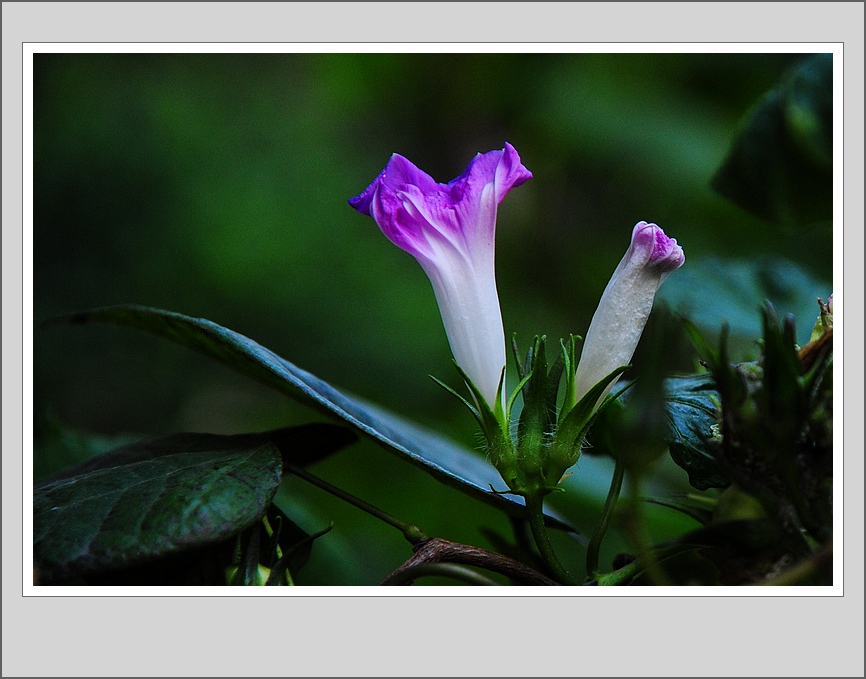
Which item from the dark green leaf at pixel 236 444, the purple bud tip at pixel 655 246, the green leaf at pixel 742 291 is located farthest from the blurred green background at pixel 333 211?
the purple bud tip at pixel 655 246

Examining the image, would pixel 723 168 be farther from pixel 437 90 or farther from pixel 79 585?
pixel 437 90

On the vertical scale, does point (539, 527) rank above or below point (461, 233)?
below

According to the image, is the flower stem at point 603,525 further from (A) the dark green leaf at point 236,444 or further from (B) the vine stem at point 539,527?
(A) the dark green leaf at point 236,444

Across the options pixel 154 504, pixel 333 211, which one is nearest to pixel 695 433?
pixel 154 504

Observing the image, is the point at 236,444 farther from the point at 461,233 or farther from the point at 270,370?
the point at 461,233

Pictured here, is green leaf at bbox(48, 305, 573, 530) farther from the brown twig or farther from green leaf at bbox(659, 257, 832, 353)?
green leaf at bbox(659, 257, 832, 353)

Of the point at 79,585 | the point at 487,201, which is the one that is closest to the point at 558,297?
the point at 487,201
